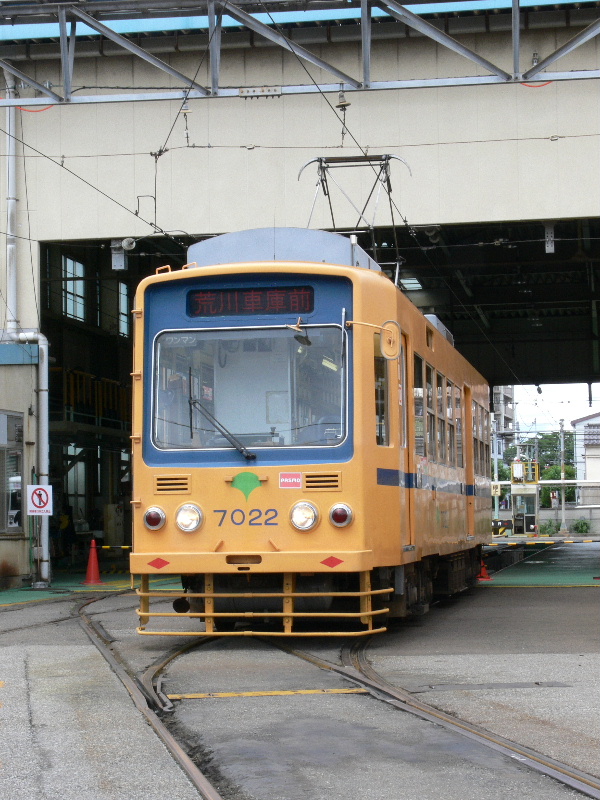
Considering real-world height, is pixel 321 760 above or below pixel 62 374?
below

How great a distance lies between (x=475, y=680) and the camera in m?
8.39

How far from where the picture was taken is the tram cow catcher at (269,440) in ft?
31.8

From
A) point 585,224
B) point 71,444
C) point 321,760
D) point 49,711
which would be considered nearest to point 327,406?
point 49,711

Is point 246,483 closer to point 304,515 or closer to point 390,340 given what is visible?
point 304,515

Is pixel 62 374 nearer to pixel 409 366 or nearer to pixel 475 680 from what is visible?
pixel 409 366

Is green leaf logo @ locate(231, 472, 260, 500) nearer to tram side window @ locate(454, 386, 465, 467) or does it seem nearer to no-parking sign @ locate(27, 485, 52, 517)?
tram side window @ locate(454, 386, 465, 467)

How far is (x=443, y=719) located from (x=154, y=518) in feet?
12.6

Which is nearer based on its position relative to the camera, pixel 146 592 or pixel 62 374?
pixel 146 592

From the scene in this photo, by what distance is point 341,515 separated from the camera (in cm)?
965

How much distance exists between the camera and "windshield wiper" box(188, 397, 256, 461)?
9812 millimetres

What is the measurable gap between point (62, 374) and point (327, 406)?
19.8 metres

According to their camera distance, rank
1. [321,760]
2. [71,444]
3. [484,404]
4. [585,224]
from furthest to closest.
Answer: [71,444]
[585,224]
[484,404]
[321,760]

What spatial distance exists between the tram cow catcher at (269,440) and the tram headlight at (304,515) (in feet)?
0.04

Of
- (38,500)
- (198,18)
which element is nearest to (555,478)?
(38,500)
